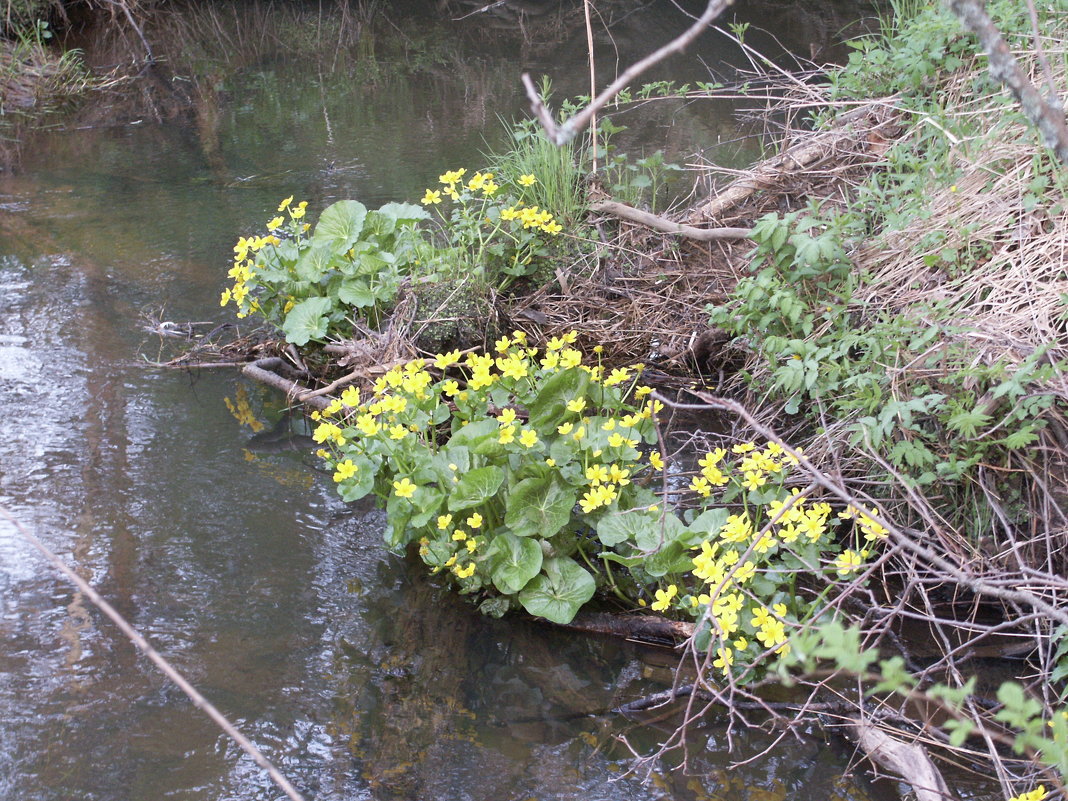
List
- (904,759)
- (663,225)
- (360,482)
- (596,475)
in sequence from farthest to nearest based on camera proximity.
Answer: (663,225) < (360,482) < (596,475) < (904,759)

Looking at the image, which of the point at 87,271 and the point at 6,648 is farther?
the point at 87,271

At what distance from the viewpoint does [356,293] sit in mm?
4289

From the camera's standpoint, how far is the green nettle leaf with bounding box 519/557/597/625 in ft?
9.39

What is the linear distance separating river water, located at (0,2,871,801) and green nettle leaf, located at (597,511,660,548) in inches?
13.1

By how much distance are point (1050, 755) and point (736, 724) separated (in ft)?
4.40

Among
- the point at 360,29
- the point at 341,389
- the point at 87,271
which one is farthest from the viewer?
the point at 360,29

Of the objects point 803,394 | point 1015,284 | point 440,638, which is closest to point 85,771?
point 440,638

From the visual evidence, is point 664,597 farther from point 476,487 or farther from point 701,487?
point 476,487

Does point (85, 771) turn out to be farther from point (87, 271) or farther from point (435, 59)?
point (435, 59)

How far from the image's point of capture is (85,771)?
245cm

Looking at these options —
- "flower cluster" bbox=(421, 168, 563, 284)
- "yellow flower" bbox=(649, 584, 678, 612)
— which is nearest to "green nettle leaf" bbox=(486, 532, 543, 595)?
"yellow flower" bbox=(649, 584, 678, 612)

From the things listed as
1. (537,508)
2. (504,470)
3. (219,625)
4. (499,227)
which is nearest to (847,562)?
(537,508)

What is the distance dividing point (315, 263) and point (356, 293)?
0.29 meters

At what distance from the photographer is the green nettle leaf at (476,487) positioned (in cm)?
294
